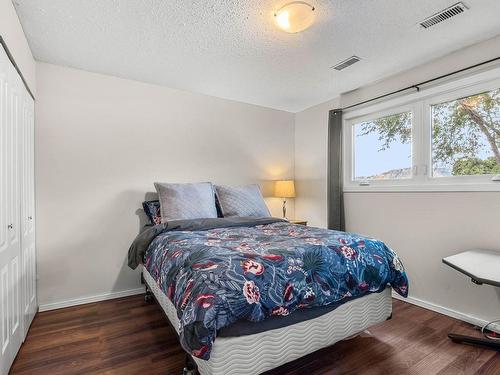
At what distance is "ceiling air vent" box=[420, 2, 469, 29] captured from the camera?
1827mm

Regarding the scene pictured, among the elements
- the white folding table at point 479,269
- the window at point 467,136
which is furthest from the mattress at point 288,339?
the window at point 467,136

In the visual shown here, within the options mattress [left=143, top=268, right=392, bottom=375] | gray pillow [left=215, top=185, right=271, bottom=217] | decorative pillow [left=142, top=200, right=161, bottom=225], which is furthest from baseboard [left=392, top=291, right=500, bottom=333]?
decorative pillow [left=142, top=200, right=161, bottom=225]

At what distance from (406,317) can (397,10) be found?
240 cm

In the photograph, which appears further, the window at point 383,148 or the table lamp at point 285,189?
the table lamp at point 285,189

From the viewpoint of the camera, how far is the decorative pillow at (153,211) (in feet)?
9.20

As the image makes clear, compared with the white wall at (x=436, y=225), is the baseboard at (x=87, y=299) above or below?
below

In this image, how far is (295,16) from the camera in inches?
71.7

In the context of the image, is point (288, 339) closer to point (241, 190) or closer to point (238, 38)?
point (241, 190)

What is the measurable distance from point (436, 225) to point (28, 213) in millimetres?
3487

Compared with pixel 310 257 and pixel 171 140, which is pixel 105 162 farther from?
pixel 310 257

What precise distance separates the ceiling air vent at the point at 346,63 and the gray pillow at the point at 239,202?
1.56 m

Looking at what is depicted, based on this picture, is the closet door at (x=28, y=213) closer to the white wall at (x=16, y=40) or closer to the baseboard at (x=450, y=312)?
the white wall at (x=16, y=40)

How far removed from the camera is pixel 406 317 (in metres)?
2.39

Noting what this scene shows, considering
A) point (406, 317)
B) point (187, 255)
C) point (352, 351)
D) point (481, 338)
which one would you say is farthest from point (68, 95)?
point (481, 338)
